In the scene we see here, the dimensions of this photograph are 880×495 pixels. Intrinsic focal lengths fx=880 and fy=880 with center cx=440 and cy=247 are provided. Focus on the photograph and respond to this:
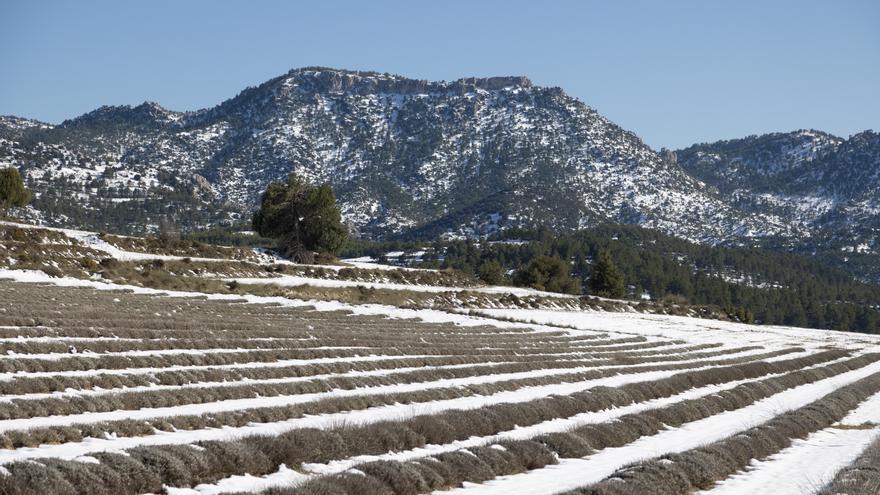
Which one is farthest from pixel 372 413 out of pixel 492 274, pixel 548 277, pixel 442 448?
pixel 548 277

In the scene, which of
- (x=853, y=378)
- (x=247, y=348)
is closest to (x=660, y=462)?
(x=247, y=348)

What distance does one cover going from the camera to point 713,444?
18.5 metres

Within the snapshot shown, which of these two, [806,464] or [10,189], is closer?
[806,464]

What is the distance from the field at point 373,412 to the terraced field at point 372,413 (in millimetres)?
62

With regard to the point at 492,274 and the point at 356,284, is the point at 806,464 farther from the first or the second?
the point at 492,274

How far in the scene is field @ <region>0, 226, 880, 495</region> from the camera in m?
13.4

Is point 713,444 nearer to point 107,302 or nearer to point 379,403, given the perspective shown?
point 379,403

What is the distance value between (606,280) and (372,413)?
324ft

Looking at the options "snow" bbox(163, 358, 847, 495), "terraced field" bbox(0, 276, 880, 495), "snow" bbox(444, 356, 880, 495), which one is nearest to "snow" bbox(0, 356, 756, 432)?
"terraced field" bbox(0, 276, 880, 495)

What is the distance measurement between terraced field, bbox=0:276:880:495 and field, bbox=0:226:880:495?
2.4 inches

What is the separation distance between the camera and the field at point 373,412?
13.4m

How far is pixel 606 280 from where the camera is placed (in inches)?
4584

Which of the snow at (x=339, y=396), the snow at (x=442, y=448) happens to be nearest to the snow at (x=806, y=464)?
the snow at (x=442, y=448)

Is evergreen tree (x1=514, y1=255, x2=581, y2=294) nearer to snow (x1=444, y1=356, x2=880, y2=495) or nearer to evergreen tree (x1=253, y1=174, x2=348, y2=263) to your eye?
evergreen tree (x1=253, y1=174, x2=348, y2=263)
